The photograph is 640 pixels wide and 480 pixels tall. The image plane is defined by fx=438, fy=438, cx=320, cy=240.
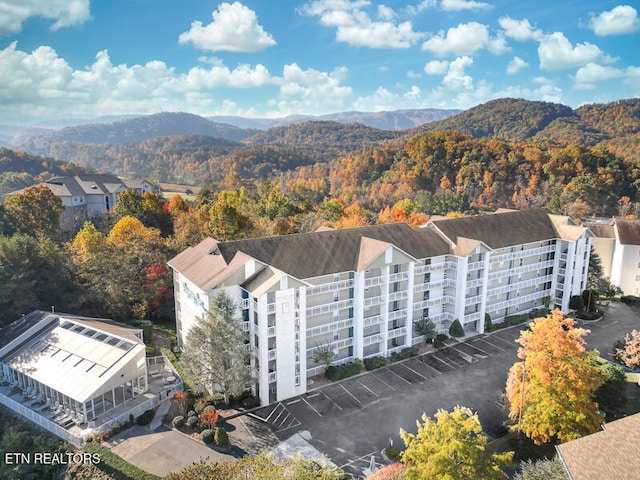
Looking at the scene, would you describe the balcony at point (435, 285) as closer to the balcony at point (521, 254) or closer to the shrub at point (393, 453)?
the balcony at point (521, 254)

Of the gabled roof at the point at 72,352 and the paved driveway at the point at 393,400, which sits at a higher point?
the gabled roof at the point at 72,352

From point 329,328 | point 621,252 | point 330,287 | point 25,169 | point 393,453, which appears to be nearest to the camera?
point 393,453

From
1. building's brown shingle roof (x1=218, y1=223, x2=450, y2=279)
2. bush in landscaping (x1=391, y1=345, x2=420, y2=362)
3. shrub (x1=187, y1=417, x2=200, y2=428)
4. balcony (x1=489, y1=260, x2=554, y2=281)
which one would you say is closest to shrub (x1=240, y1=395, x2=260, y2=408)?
shrub (x1=187, y1=417, x2=200, y2=428)

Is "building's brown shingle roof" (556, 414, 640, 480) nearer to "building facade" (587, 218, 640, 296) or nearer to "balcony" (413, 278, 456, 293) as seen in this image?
"balcony" (413, 278, 456, 293)

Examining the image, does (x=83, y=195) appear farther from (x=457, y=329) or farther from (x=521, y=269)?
(x=521, y=269)

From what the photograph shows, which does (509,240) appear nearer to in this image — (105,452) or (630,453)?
(630,453)

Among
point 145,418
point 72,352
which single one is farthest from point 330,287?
point 72,352

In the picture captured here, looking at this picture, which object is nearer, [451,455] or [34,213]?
[451,455]

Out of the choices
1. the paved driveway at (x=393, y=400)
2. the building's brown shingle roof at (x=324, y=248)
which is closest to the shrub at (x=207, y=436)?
the paved driveway at (x=393, y=400)
